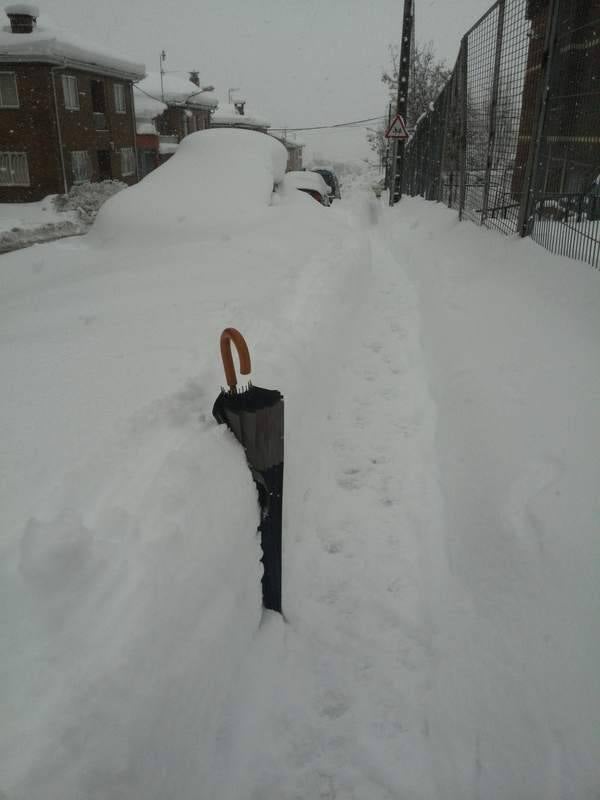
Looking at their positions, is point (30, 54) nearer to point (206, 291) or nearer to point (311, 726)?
point (206, 291)

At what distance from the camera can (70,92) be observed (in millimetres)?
21828

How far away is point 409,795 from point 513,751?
0.36 metres

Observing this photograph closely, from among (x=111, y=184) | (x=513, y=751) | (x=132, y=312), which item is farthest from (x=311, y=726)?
(x=111, y=184)

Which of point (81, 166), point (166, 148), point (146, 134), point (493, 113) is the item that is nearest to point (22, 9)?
point (81, 166)

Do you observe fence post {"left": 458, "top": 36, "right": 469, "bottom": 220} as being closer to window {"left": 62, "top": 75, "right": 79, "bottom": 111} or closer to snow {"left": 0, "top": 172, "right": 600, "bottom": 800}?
snow {"left": 0, "top": 172, "right": 600, "bottom": 800}

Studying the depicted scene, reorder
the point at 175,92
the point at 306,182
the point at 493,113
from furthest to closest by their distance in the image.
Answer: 1. the point at 175,92
2. the point at 306,182
3. the point at 493,113

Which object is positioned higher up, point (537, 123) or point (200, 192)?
point (537, 123)

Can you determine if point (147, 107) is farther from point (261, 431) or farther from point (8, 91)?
point (261, 431)

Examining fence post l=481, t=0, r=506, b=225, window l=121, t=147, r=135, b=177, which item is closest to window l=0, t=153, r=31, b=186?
window l=121, t=147, r=135, b=177

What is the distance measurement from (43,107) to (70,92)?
1.84 metres

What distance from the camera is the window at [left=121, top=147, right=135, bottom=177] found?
25.9m

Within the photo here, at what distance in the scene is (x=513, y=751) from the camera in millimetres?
1872

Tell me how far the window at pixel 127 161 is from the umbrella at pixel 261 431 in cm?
2683

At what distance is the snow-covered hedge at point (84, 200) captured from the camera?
18.7m
